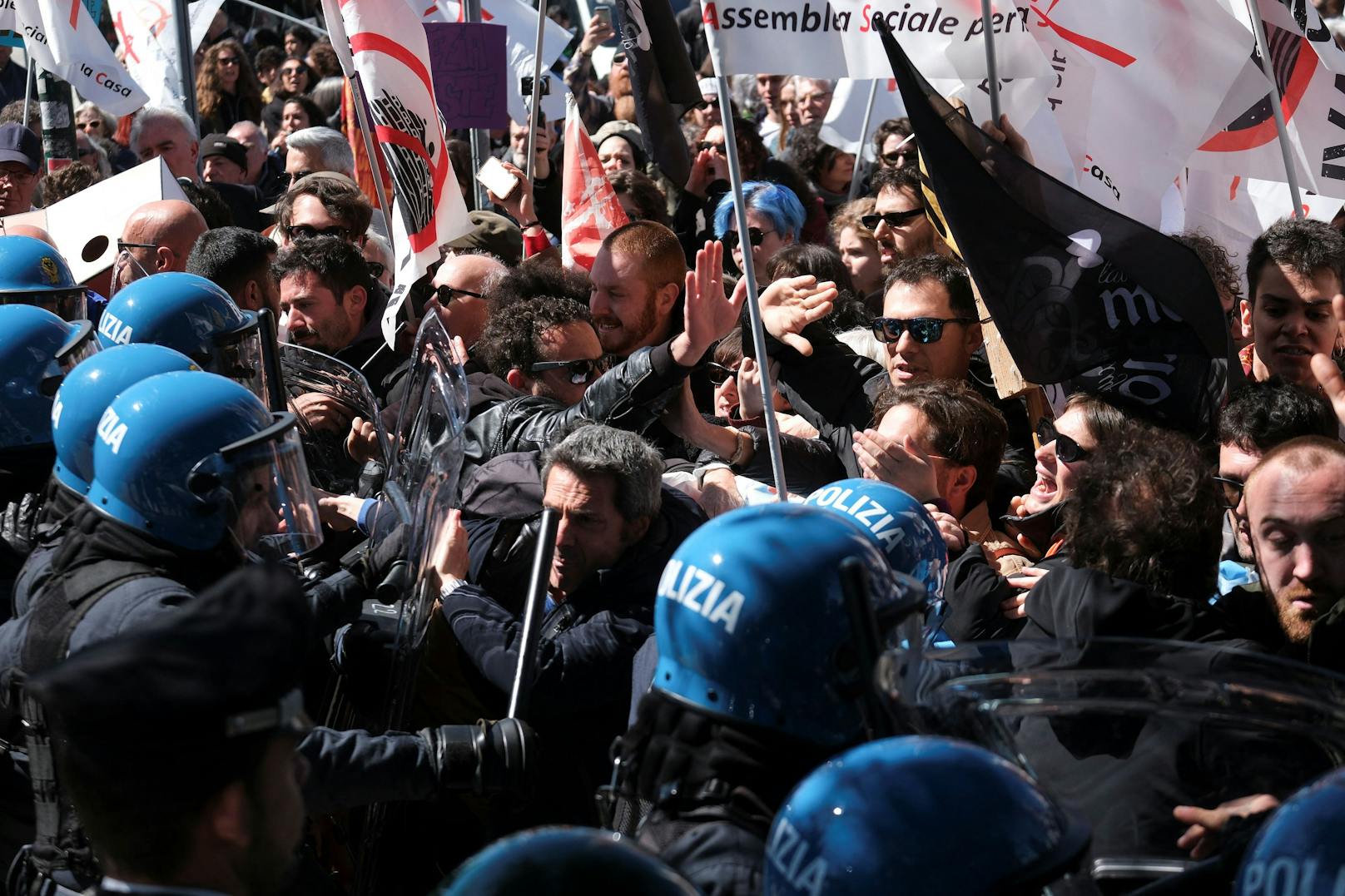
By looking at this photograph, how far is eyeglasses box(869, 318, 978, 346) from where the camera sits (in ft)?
17.8

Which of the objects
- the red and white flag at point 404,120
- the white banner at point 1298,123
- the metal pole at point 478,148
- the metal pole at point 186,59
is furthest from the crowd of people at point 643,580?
the metal pole at point 186,59

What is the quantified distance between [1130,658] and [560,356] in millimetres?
3473

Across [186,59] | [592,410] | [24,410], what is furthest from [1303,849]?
[186,59]

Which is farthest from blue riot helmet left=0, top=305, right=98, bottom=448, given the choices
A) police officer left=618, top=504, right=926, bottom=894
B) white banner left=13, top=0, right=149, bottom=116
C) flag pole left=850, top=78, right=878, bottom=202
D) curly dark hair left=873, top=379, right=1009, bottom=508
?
flag pole left=850, top=78, right=878, bottom=202

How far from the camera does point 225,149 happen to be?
34.6 ft

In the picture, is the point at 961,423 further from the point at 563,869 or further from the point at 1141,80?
the point at 563,869

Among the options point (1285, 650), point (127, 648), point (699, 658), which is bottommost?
point (1285, 650)

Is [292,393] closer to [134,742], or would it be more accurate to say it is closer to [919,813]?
[134,742]

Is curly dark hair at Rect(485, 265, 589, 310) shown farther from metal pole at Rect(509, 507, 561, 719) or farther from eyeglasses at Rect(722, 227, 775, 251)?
metal pole at Rect(509, 507, 561, 719)

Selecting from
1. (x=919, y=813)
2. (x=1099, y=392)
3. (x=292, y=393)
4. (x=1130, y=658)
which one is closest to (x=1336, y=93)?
(x=1099, y=392)

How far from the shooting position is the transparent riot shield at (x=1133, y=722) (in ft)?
7.21

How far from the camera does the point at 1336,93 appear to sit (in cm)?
644

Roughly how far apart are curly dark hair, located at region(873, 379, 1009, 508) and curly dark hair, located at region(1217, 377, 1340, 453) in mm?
664

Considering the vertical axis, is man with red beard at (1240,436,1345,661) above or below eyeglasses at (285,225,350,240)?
below
